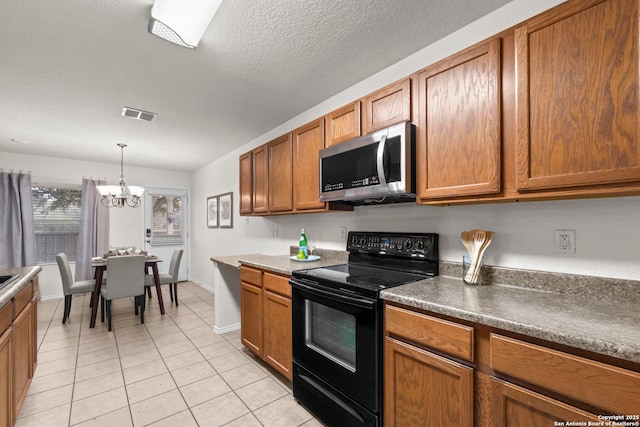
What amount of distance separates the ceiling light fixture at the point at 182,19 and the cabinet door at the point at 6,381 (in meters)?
1.76

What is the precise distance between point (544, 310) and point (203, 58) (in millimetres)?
2361

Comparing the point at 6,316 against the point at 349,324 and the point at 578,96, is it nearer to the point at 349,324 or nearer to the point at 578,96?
the point at 349,324

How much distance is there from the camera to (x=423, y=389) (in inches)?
48.8

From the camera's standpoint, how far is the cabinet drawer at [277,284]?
206 centimetres

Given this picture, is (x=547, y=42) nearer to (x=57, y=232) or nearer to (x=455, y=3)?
(x=455, y=3)

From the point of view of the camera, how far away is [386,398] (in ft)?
4.52

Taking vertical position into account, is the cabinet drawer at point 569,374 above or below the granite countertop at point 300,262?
below

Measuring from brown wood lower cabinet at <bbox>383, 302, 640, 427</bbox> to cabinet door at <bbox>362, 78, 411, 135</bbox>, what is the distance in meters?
1.11

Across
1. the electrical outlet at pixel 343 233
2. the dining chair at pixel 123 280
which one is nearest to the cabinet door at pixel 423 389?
the electrical outlet at pixel 343 233

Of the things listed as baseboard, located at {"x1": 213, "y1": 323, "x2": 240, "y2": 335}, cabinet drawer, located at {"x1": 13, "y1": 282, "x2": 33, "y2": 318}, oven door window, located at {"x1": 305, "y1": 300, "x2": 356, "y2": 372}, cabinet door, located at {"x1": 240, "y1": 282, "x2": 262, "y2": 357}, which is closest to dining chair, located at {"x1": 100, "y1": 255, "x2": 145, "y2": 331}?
baseboard, located at {"x1": 213, "y1": 323, "x2": 240, "y2": 335}

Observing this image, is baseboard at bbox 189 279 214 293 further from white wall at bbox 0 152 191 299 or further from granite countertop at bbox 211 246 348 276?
granite countertop at bbox 211 246 348 276

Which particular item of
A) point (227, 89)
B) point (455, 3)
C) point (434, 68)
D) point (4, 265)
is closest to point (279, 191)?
point (227, 89)

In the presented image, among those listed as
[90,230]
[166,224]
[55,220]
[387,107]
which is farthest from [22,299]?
[166,224]

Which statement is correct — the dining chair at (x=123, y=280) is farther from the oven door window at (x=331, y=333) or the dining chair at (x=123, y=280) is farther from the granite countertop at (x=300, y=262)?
the oven door window at (x=331, y=333)
